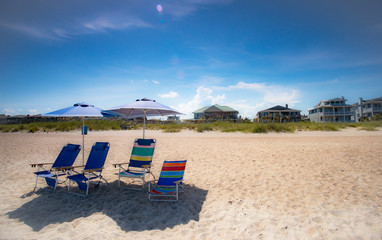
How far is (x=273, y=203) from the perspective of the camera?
4.22 metres

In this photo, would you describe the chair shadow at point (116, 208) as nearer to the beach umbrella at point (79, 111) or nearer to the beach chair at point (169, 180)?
the beach chair at point (169, 180)

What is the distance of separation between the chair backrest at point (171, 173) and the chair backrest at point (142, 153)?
2.34 ft

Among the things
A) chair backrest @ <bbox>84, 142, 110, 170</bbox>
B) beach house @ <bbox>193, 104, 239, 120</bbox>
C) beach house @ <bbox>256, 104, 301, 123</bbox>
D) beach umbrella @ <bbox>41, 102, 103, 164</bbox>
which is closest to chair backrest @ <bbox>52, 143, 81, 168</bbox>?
chair backrest @ <bbox>84, 142, 110, 170</bbox>

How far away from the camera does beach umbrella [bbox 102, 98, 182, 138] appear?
17.1 ft

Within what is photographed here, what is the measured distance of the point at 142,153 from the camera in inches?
218

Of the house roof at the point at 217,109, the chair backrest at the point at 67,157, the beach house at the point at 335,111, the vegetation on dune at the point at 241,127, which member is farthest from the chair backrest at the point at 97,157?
the beach house at the point at 335,111

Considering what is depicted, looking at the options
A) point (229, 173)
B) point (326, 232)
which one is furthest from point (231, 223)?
point (229, 173)

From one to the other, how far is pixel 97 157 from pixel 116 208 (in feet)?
5.21

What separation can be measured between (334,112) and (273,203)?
53534 millimetres

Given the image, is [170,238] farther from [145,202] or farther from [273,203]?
[273,203]

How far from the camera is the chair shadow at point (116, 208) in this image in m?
3.55

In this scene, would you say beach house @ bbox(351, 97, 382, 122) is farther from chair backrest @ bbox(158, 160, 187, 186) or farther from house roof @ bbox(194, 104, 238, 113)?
chair backrest @ bbox(158, 160, 187, 186)

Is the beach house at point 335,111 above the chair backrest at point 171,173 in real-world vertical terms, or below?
above

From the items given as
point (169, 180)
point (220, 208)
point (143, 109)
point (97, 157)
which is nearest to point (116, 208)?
point (169, 180)
